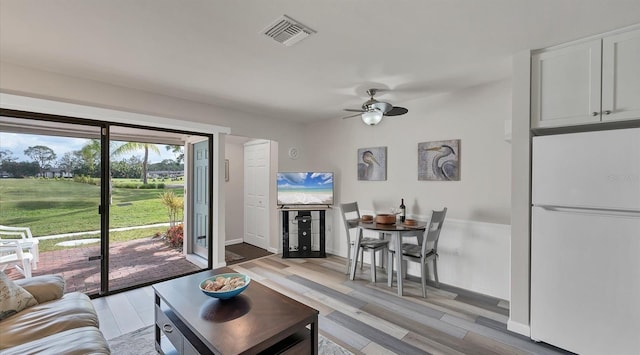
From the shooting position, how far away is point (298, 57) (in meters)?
2.44

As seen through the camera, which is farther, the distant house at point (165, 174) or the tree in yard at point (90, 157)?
the distant house at point (165, 174)

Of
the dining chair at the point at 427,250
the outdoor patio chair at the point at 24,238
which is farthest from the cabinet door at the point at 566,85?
the outdoor patio chair at the point at 24,238

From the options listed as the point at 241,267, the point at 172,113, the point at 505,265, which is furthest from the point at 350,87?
the point at 241,267

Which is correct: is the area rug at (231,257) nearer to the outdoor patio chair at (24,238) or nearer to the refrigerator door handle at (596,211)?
the outdoor patio chair at (24,238)

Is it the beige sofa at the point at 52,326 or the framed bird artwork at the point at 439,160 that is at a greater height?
the framed bird artwork at the point at 439,160

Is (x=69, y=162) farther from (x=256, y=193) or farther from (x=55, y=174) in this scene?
(x=256, y=193)

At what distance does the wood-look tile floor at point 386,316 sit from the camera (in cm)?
221

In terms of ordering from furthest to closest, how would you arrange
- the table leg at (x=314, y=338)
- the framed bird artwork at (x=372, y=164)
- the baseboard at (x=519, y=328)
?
1. the framed bird artwork at (x=372, y=164)
2. the baseboard at (x=519, y=328)
3. the table leg at (x=314, y=338)

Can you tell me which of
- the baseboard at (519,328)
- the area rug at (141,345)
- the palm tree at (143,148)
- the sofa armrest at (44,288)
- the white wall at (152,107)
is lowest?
the area rug at (141,345)

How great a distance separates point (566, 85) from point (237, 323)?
2.96 m

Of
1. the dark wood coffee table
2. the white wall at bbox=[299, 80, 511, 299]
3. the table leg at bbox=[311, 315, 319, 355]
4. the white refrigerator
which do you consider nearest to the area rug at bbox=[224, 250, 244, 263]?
the white wall at bbox=[299, 80, 511, 299]

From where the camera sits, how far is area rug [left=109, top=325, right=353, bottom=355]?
83.8 inches

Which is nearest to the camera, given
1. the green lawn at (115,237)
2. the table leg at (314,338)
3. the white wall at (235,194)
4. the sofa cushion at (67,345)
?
the sofa cushion at (67,345)

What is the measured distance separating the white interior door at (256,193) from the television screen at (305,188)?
1.83 feet
